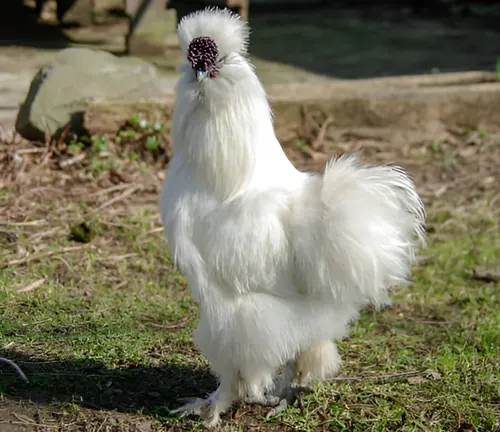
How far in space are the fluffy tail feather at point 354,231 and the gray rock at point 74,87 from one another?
4.10 metres

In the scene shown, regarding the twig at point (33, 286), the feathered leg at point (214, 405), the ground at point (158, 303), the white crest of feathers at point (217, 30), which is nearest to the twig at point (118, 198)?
the ground at point (158, 303)

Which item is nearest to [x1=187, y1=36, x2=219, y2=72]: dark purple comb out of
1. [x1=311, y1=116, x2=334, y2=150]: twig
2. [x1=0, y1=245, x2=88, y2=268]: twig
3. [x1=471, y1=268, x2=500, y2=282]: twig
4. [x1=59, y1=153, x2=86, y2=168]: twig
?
[x1=0, y1=245, x2=88, y2=268]: twig

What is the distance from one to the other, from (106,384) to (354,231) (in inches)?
59.5

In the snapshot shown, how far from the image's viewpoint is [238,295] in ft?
10.6

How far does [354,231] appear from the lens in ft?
10.2

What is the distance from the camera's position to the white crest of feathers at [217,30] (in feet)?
10.4

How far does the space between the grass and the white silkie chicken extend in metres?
0.59

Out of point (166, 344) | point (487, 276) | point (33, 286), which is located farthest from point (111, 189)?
point (487, 276)

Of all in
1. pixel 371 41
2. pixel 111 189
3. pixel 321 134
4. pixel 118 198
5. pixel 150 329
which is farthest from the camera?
pixel 371 41

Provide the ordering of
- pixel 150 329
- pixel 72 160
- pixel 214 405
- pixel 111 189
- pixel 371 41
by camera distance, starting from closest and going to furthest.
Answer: pixel 214 405
pixel 150 329
pixel 111 189
pixel 72 160
pixel 371 41

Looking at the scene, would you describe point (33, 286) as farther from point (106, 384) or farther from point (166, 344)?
point (106, 384)

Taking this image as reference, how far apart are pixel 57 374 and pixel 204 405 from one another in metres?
0.77

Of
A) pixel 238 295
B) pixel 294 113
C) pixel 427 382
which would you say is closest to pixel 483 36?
pixel 294 113

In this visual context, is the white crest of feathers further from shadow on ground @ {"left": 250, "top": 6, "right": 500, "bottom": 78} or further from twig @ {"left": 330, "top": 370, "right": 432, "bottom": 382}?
shadow on ground @ {"left": 250, "top": 6, "right": 500, "bottom": 78}
